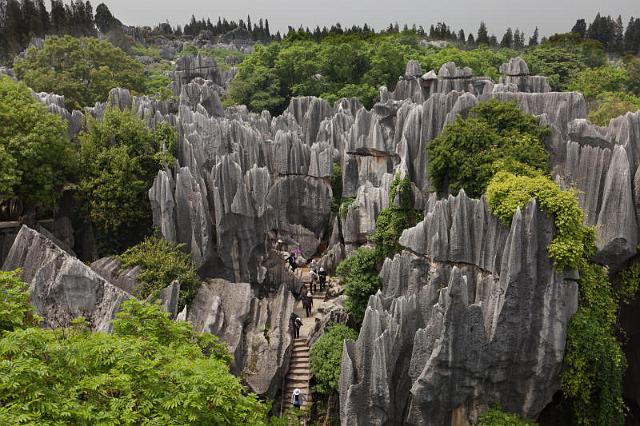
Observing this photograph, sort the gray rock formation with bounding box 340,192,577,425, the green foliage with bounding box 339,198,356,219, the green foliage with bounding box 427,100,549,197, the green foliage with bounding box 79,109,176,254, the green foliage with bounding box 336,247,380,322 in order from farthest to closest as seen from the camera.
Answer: the green foliage with bounding box 339,198,356,219 → the green foliage with bounding box 79,109,176,254 → the green foliage with bounding box 336,247,380,322 → the green foliage with bounding box 427,100,549,197 → the gray rock formation with bounding box 340,192,577,425

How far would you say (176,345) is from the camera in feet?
34.2

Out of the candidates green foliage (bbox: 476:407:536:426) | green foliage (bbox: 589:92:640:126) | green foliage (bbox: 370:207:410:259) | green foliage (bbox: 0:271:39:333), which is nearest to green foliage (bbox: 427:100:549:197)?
green foliage (bbox: 370:207:410:259)

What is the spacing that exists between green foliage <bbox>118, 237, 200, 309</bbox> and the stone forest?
0.26ft

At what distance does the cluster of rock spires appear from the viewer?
15.2 m

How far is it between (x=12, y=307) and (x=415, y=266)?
486 inches

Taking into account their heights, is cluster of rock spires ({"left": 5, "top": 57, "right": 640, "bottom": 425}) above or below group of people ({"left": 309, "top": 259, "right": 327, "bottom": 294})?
above

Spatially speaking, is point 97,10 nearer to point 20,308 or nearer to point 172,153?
point 172,153

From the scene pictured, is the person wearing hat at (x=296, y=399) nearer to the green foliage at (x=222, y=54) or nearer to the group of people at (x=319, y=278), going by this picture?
the group of people at (x=319, y=278)

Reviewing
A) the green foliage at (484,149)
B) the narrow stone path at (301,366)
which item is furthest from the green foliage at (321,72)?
the narrow stone path at (301,366)

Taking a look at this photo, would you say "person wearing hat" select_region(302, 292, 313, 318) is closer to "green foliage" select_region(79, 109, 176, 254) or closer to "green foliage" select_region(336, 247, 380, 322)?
"green foliage" select_region(336, 247, 380, 322)

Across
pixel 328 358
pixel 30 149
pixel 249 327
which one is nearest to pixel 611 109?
pixel 328 358

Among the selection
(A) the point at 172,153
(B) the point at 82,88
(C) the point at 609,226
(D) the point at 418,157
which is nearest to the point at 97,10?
(B) the point at 82,88

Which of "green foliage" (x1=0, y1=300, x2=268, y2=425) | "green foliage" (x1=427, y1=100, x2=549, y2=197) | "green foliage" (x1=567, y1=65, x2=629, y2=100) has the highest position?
"green foliage" (x1=567, y1=65, x2=629, y2=100)

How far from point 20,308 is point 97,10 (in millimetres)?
97291
